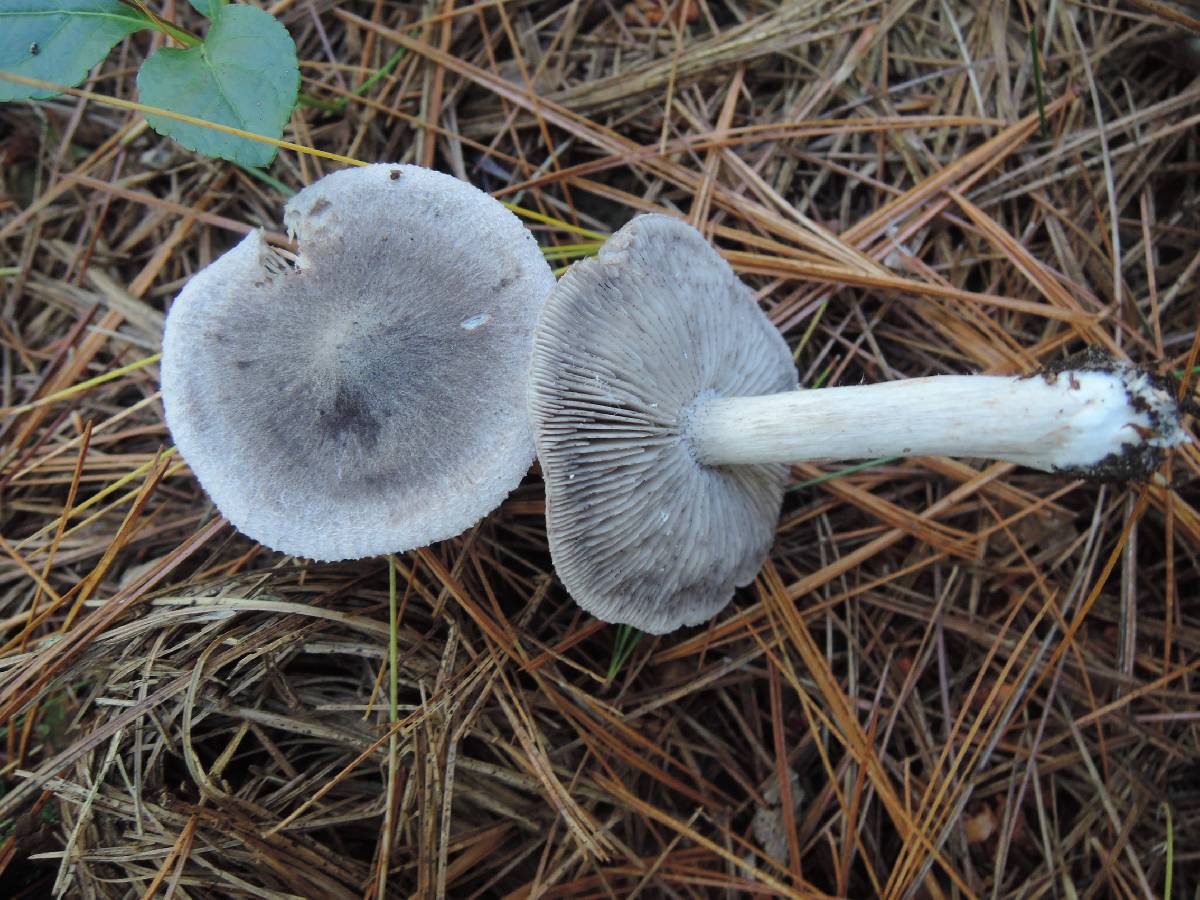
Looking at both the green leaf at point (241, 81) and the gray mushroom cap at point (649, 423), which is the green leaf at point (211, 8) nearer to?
the green leaf at point (241, 81)

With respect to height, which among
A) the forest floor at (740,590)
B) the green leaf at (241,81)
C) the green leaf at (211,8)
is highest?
the green leaf at (211,8)

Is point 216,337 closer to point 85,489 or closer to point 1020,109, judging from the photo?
point 85,489

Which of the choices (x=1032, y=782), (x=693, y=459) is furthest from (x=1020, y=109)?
(x=1032, y=782)

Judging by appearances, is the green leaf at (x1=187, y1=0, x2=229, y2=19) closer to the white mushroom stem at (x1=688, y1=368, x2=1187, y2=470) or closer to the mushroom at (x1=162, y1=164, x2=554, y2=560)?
the mushroom at (x1=162, y1=164, x2=554, y2=560)

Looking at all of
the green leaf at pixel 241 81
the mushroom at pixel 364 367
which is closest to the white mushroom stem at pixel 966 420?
the mushroom at pixel 364 367

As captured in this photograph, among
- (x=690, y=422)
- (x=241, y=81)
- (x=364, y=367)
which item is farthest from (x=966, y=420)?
(x=241, y=81)

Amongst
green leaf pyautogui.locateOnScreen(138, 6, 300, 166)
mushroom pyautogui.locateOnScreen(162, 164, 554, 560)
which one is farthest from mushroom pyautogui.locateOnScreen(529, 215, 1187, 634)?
green leaf pyautogui.locateOnScreen(138, 6, 300, 166)
